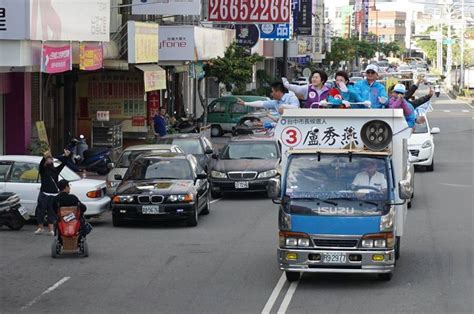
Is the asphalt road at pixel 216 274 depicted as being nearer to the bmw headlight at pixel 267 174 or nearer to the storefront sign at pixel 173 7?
the bmw headlight at pixel 267 174

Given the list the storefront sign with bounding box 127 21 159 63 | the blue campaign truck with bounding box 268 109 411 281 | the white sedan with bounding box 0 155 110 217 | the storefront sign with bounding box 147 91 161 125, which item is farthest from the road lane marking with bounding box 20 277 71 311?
the storefront sign with bounding box 147 91 161 125

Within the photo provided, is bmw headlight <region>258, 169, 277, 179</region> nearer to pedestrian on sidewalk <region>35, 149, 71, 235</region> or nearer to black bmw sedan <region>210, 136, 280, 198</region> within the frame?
black bmw sedan <region>210, 136, 280, 198</region>

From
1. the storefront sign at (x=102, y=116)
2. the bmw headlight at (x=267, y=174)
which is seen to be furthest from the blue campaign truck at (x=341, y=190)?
the storefront sign at (x=102, y=116)

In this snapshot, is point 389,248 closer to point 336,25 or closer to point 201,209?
point 201,209

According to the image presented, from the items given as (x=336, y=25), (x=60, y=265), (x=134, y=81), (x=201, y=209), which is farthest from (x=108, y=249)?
(x=336, y=25)

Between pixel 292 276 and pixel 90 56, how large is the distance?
14392 millimetres

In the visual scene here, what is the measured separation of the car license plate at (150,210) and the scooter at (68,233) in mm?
3432

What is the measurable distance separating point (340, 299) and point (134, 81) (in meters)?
23.5

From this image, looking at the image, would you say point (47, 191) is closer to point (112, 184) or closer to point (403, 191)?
point (112, 184)

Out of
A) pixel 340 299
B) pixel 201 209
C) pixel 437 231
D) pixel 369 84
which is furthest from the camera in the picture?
pixel 201 209

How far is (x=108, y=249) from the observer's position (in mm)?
18484

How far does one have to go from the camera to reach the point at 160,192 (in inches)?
826

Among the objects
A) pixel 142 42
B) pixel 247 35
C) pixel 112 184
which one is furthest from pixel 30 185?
pixel 247 35

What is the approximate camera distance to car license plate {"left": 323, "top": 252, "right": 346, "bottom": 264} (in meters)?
14.1
